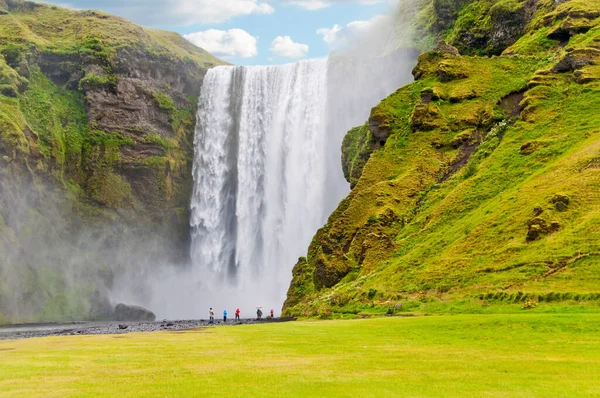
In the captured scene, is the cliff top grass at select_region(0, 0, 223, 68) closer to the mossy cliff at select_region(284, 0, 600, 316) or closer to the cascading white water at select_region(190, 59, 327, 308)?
the cascading white water at select_region(190, 59, 327, 308)

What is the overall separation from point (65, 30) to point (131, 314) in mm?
60755

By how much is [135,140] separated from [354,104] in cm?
3509

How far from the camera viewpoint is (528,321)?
27328mm

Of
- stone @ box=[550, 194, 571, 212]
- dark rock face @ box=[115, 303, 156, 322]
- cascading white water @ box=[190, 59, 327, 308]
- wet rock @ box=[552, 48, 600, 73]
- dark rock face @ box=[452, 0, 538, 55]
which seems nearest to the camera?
stone @ box=[550, 194, 571, 212]

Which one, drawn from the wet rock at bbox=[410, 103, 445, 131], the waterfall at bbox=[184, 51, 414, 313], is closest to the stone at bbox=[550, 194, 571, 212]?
the wet rock at bbox=[410, 103, 445, 131]

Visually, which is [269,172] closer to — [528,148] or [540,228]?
[528,148]

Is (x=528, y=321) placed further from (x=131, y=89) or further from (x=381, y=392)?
(x=131, y=89)

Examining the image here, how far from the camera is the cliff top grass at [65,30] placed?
115625 mm

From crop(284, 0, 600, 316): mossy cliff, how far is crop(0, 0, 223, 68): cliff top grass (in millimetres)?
59022

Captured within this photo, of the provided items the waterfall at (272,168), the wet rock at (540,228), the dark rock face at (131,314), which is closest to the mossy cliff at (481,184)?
the wet rock at (540,228)

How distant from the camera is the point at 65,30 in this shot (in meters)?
125

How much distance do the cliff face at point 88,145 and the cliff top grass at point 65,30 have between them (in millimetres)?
355

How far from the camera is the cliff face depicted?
94.9 meters

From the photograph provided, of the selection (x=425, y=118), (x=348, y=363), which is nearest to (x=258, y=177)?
(x=425, y=118)
